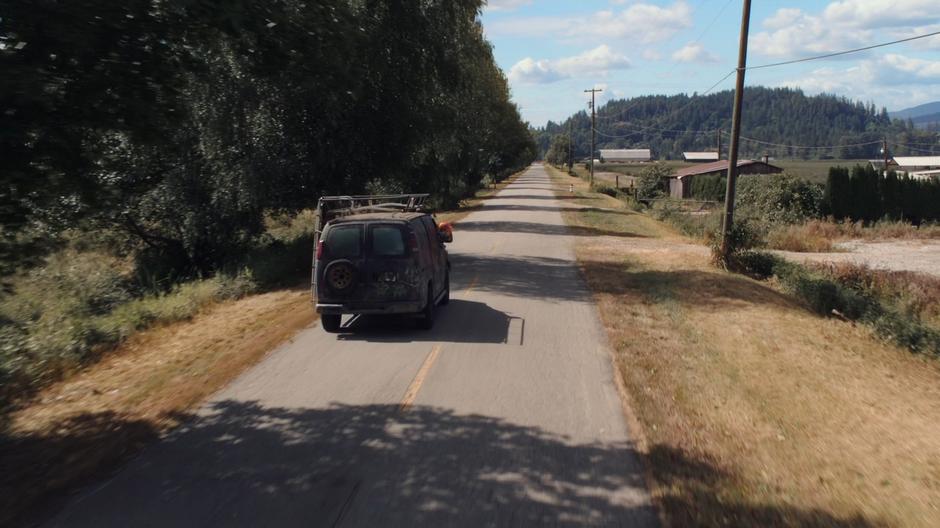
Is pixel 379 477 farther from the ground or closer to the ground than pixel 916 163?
farther from the ground

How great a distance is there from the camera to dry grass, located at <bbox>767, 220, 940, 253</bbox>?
28.8 m

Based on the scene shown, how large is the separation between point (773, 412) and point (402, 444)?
3939mm

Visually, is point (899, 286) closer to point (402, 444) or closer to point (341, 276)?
point (341, 276)

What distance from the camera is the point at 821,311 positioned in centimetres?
1486

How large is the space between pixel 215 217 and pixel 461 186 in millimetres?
35802

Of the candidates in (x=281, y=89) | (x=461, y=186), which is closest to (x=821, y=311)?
(x=281, y=89)

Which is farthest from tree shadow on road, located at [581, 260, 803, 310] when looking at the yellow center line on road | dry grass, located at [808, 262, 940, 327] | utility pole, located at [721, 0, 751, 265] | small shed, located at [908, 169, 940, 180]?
small shed, located at [908, 169, 940, 180]

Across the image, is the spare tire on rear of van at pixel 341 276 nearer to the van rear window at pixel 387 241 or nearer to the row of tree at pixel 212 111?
the van rear window at pixel 387 241

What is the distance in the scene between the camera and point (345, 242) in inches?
426

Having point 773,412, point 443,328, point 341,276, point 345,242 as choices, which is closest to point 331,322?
point 341,276

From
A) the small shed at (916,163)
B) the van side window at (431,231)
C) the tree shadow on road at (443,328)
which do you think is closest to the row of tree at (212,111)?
the van side window at (431,231)

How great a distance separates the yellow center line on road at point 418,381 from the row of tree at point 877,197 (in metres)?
34.7

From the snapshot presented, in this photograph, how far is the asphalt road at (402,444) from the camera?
205 inches

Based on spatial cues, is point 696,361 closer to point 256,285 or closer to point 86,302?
point 256,285
